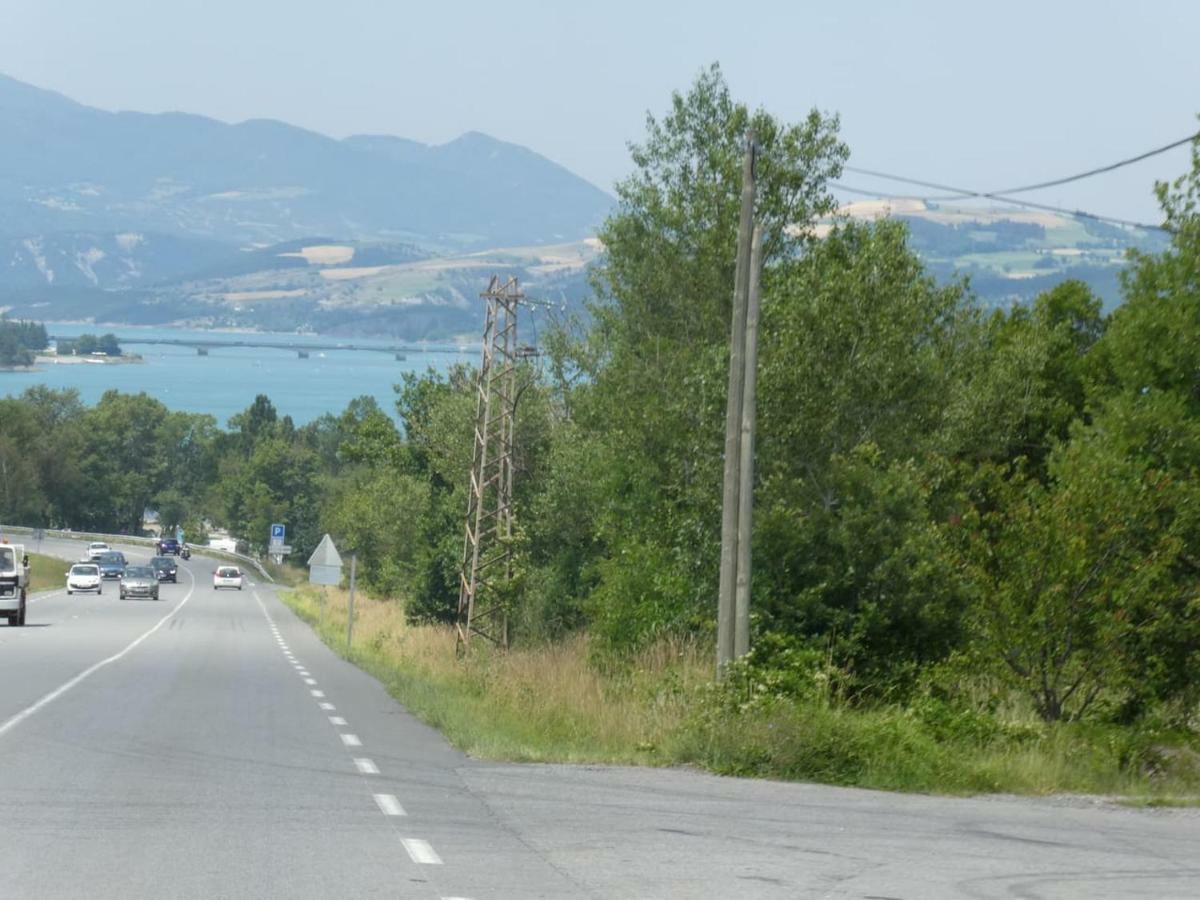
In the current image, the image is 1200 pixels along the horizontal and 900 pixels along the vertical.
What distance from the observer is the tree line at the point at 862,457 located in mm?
18953

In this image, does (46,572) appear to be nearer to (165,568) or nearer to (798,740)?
(165,568)

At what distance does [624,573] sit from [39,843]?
67.9 ft

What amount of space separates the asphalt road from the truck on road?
90.8 feet

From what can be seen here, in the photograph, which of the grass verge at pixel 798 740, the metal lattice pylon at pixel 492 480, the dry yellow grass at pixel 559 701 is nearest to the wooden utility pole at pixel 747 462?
the dry yellow grass at pixel 559 701

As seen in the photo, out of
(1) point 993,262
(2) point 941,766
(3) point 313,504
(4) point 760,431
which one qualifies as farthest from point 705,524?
(1) point 993,262

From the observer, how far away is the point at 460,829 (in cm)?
1138

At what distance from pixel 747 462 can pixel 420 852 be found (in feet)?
28.0

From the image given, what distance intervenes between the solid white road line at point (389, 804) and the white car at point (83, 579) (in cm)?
7239

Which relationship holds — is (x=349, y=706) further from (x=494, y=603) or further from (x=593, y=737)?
(x=494, y=603)

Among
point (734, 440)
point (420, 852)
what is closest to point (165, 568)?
point (734, 440)

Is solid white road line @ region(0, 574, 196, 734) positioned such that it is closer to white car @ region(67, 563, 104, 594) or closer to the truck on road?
the truck on road

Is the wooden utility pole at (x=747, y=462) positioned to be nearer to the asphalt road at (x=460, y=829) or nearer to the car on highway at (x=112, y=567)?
the asphalt road at (x=460, y=829)

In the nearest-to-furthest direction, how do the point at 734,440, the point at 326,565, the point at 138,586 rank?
the point at 734,440 < the point at 326,565 < the point at 138,586

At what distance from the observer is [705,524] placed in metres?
24.4
